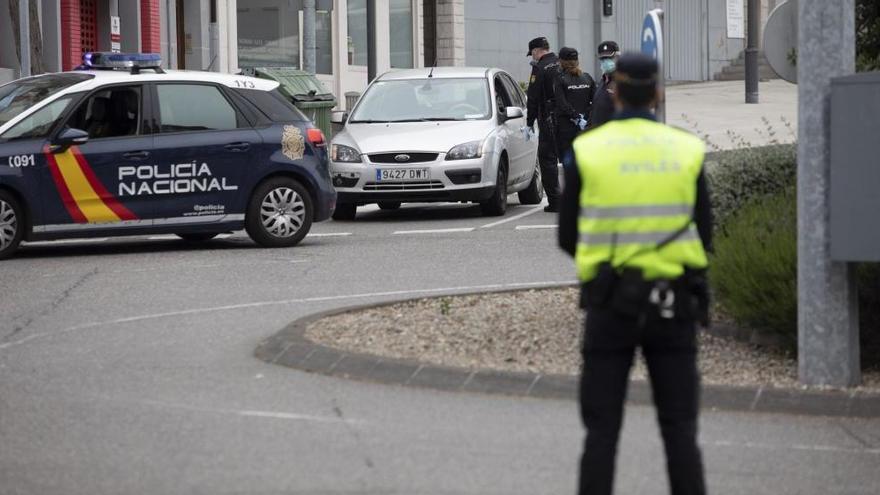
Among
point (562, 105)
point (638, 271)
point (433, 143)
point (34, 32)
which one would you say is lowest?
point (433, 143)

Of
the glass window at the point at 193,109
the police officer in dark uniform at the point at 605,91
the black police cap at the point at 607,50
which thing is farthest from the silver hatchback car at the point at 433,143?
the glass window at the point at 193,109

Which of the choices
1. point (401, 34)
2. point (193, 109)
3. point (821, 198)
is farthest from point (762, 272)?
point (401, 34)

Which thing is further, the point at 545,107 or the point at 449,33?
the point at 449,33

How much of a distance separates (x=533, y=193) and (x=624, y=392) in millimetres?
16993

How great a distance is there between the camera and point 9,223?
1597 cm

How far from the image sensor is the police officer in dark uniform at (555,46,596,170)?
20.3 metres

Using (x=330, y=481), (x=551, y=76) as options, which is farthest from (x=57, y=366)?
(x=551, y=76)

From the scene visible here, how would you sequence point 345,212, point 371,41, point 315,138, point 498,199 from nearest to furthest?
point 315,138, point 498,199, point 345,212, point 371,41

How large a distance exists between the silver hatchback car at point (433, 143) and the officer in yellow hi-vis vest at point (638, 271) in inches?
544

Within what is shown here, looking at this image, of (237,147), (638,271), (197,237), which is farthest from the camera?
(197,237)

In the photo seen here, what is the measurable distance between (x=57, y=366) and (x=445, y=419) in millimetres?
2679

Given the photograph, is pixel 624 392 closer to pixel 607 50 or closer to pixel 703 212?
pixel 703 212

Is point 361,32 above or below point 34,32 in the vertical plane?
above

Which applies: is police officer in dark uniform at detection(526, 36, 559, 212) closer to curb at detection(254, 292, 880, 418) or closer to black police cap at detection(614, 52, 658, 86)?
curb at detection(254, 292, 880, 418)
